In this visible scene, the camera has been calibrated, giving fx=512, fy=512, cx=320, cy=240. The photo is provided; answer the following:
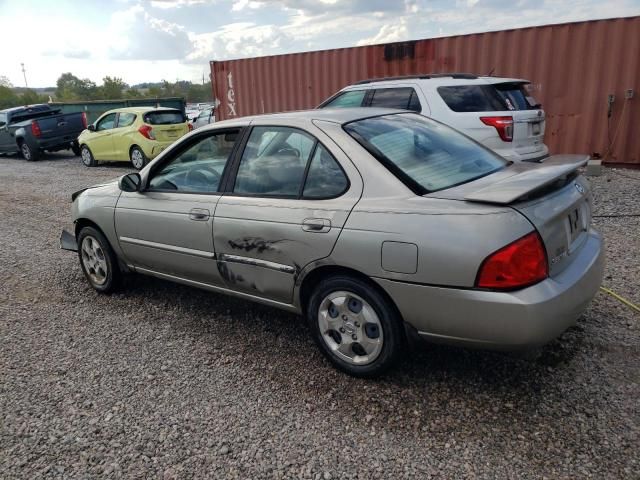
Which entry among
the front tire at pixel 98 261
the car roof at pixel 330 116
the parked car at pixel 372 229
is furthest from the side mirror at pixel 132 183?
the car roof at pixel 330 116

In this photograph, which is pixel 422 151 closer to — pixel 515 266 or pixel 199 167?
pixel 515 266

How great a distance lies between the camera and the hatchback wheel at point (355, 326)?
2.80m

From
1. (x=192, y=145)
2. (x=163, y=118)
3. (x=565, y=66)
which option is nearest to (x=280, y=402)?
(x=192, y=145)

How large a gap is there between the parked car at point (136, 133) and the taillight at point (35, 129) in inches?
132

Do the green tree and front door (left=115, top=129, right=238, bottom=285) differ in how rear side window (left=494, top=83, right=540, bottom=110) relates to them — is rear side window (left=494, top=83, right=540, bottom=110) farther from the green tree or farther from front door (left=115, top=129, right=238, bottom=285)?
the green tree

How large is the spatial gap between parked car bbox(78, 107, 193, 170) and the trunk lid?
10.5 metres


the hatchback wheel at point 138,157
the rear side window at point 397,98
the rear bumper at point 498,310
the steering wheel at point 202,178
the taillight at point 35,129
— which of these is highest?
the rear side window at point 397,98

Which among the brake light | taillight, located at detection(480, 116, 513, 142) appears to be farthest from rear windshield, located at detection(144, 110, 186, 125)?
taillight, located at detection(480, 116, 513, 142)

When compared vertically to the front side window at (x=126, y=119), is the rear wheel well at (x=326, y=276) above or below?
below

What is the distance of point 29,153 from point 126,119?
5.62 metres

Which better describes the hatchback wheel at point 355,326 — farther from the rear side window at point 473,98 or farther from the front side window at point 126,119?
the front side window at point 126,119

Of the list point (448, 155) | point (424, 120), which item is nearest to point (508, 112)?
point (424, 120)

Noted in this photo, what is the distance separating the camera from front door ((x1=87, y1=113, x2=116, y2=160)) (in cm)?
1313

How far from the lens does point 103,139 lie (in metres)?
13.3
